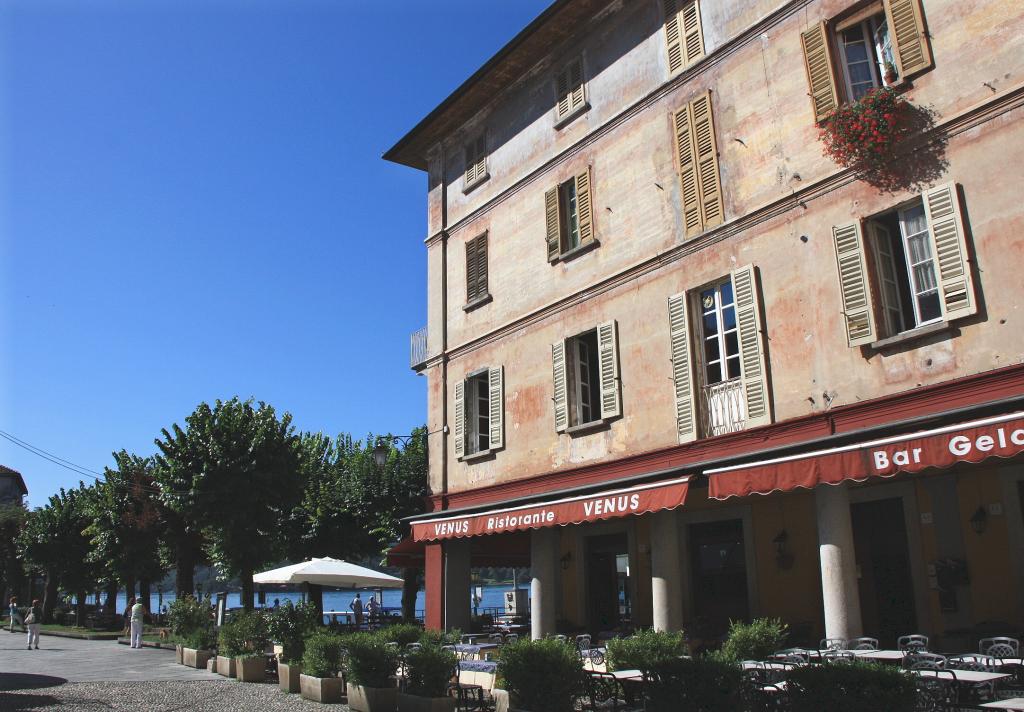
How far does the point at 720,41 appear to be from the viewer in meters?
14.1

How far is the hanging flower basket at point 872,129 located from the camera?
36.6 ft

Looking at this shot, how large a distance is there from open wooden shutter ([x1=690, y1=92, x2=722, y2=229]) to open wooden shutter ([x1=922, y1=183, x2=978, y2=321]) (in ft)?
11.6

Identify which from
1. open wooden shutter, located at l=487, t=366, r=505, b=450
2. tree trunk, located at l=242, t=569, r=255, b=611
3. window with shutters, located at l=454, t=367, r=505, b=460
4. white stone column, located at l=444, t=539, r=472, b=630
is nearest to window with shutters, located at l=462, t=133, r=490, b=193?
window with shutters, located at l=454, t=367, r=505, b=460

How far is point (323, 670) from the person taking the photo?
13.1 metres

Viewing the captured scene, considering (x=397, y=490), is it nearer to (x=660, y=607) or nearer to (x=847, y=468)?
(x=660, y=607)

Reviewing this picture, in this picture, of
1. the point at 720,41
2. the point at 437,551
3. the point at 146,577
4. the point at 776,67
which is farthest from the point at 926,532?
the point at 146,577

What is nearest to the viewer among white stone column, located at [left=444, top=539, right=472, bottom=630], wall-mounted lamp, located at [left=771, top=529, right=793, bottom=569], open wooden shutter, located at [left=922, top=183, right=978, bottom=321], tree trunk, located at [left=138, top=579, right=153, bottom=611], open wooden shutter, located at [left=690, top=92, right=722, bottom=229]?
open wooden shutter, located at [left=922, top=183, right=978, bottom=321]

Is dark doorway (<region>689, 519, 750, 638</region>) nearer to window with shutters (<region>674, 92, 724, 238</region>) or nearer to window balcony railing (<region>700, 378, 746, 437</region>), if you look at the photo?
window balcony railing (<region>700, 378, 746, 437</region>)

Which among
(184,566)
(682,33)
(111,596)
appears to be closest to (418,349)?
(682,33)

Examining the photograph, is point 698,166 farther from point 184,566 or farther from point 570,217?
point 184,566

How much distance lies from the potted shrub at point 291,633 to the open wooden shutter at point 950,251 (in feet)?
37.3

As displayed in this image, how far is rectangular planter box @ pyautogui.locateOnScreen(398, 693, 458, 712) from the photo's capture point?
10422 millimetres

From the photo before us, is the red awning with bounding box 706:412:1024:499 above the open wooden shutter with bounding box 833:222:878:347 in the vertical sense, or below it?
below

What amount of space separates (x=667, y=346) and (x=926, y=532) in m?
4.73
